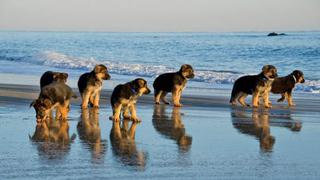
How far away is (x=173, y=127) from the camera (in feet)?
41.3

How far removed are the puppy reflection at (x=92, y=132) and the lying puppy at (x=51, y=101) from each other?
467mm

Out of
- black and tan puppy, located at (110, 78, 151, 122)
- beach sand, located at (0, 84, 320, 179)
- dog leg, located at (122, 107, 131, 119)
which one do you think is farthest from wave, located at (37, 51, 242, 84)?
black and tan puppy, located at (110, 78, 151, 122)

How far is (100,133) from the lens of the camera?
1154cm

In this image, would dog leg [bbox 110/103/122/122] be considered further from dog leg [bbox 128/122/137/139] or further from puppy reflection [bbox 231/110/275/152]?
puppy reflection [bbox 231/110/275/152]

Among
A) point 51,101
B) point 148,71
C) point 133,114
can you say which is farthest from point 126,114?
point 148,71

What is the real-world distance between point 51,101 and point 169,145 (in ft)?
11.6

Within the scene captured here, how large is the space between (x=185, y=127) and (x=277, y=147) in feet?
8.81

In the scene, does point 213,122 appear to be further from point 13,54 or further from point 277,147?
point 13,54

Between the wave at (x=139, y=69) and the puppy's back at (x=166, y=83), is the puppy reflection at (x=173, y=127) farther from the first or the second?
the wave at (x=139, y=69)

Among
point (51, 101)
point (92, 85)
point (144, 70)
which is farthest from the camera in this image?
point (144, 70)

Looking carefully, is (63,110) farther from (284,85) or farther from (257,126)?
(284,85)

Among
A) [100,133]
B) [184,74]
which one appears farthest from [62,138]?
[184,74]

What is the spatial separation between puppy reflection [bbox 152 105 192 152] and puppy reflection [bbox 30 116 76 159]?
63.9 inches

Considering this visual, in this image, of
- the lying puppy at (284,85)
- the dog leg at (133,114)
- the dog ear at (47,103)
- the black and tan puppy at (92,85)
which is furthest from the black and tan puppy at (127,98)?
the lying puppy at (284,85)
